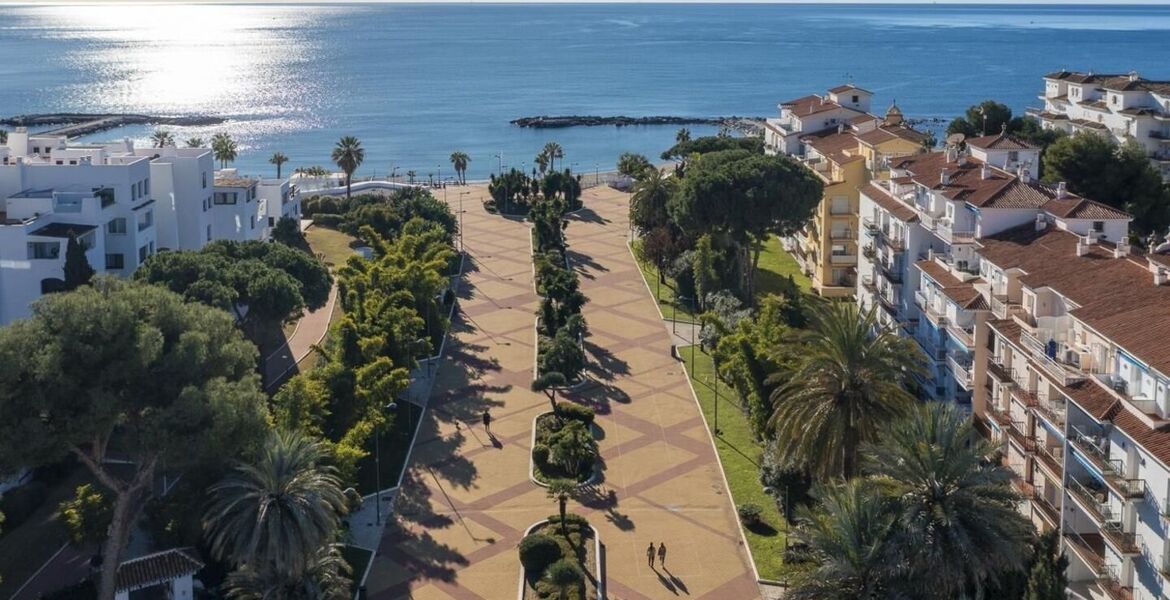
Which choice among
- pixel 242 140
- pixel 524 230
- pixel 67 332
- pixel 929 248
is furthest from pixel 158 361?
pixel 242 140

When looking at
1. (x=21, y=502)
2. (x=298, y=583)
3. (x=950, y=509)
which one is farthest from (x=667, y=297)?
(x=950, y=509)

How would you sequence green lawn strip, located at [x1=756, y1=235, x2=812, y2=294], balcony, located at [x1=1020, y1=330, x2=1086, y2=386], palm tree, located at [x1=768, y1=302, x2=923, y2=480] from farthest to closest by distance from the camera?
green lawn strip, located at [x1=756, y1=235, x2=812, y2=294] → palm tree, located at [x1=768, y1=302, x2=923, y2=480] → balcony, located at [x1=1020, y1=330, x2=1086, y2=386]

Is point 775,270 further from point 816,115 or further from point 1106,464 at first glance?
point 1106,464

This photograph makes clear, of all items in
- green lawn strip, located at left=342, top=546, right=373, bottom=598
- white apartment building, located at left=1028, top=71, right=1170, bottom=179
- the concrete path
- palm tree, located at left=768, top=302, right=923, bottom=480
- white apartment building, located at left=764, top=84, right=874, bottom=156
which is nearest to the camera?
palm tree, located at left=768, top=302, right=923, bottom=480

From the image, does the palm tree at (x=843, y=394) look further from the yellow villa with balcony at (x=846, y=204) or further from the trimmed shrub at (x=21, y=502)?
the yellow villa with balcony at (x=846, y=204)

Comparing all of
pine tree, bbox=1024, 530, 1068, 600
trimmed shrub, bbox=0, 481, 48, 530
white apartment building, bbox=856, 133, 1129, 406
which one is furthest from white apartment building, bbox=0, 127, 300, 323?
pine tree, bbox=1024, 530, 1068, 600

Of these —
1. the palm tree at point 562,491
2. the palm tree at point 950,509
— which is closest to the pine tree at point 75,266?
the palm tree at point 562,491

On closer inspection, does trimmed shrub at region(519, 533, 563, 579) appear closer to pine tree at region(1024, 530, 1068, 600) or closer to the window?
pine tree at region(1024, 530, 1068, 600)
